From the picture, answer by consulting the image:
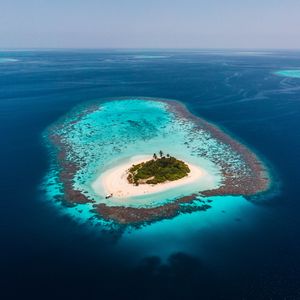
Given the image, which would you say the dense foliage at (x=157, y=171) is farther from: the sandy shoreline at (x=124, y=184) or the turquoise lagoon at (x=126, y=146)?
the turquoise lagoon at (x=126, y=146)

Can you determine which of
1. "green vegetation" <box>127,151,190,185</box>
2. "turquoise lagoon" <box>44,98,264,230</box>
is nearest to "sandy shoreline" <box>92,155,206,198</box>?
"green vegetation" <box>127,151,190,185</box>

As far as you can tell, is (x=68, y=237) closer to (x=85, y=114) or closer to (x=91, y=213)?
(x=91, y=213)

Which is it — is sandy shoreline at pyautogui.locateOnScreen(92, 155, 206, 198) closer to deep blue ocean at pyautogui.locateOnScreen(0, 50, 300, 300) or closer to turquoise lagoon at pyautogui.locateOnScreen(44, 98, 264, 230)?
turquoise lagoon at pyautogui.locateOnScreen(44, 98, 264, 230)

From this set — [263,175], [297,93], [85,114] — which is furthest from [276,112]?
[85,114]

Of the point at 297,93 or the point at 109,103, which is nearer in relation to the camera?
the point at 109,103

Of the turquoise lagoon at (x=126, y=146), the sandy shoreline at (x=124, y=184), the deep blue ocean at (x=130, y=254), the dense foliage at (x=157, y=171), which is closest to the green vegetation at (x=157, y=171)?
the dense foliage at (x=157, y=171)

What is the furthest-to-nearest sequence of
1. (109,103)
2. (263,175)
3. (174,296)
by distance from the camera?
(109,103), (263,175), (174,296)
